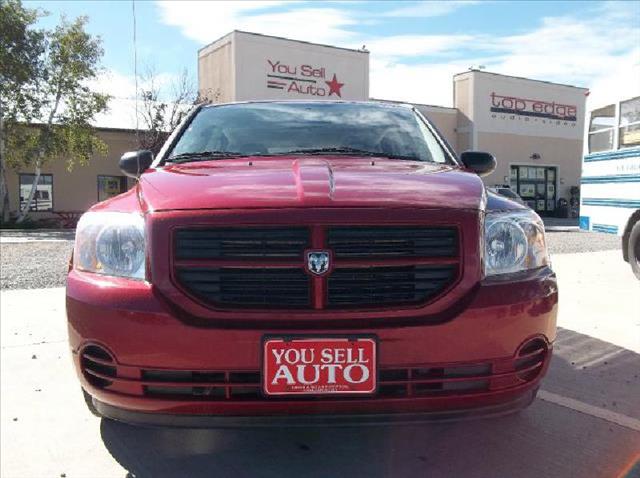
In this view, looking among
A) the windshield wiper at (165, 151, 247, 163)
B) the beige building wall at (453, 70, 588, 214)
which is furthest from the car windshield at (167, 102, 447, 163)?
the beige building wall at (453, 70, 588, 214)

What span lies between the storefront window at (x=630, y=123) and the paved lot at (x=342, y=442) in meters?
4.91

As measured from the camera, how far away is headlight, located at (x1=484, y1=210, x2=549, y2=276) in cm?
227

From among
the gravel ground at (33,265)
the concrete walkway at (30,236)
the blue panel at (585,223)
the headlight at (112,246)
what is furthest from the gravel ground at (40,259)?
the headlight at (112,246)

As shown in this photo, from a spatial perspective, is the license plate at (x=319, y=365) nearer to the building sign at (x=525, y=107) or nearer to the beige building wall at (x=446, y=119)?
the beige building wall at (x=446, y=119)

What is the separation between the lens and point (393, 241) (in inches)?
84.3

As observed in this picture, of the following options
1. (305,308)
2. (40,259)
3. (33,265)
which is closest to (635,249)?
(305,308)

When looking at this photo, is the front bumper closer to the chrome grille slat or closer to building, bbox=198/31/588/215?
the chrome grille slat

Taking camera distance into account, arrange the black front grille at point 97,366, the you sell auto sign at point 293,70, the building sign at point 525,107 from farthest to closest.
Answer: the building sign at point 525,107 < the you sell auto sign at point 293,70 < the black front grille at point 97,366

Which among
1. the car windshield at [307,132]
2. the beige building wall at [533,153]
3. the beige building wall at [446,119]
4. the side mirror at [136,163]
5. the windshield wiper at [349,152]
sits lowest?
the side mirror at [136,163]

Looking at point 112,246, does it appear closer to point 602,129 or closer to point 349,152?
point 349,152

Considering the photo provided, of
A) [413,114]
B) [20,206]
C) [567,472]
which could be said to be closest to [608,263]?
[413,114]

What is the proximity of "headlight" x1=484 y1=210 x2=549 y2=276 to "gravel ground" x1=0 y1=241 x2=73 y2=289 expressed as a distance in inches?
219

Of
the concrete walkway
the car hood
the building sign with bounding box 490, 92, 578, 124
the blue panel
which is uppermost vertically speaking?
the building sign with bounding box 490, 92, 578, 124

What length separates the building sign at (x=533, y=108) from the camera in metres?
32.4
